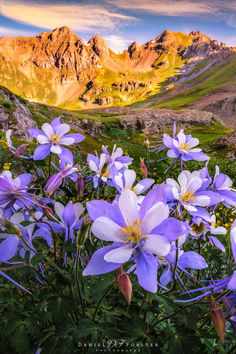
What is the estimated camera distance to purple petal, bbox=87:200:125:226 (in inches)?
37.4

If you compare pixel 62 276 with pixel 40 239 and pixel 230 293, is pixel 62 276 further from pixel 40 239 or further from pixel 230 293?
pixel 230 293

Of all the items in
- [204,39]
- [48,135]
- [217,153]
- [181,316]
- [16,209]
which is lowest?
[217,153]

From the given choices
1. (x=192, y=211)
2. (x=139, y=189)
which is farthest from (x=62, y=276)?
(x=192, y=211)

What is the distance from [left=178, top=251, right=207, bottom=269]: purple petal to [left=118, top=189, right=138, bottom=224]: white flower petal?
1.70ft

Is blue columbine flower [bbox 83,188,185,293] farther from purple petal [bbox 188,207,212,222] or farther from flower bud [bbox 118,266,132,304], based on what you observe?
purple petal [bbox 188,207,212,222]

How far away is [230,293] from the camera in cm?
94

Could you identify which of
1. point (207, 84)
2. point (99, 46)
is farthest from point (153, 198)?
point (99, 46)

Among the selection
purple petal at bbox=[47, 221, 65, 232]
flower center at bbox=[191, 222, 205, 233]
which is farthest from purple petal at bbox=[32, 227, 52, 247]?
flower center at bbox=[191, 222, 205, 233]

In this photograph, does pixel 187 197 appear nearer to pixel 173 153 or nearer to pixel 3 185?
pixel 173 153

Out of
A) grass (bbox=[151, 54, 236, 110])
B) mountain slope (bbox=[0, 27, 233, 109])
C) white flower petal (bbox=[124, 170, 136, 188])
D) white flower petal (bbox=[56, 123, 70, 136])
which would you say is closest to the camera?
white flower petal (bbox=[124, 170, 136, 188])

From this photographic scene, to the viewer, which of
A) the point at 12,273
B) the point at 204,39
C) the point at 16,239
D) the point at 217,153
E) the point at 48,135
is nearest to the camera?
the point at 16,239

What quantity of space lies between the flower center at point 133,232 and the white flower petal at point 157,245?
5 centimetres

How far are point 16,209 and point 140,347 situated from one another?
3.60 ft

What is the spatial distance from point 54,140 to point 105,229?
113cm
